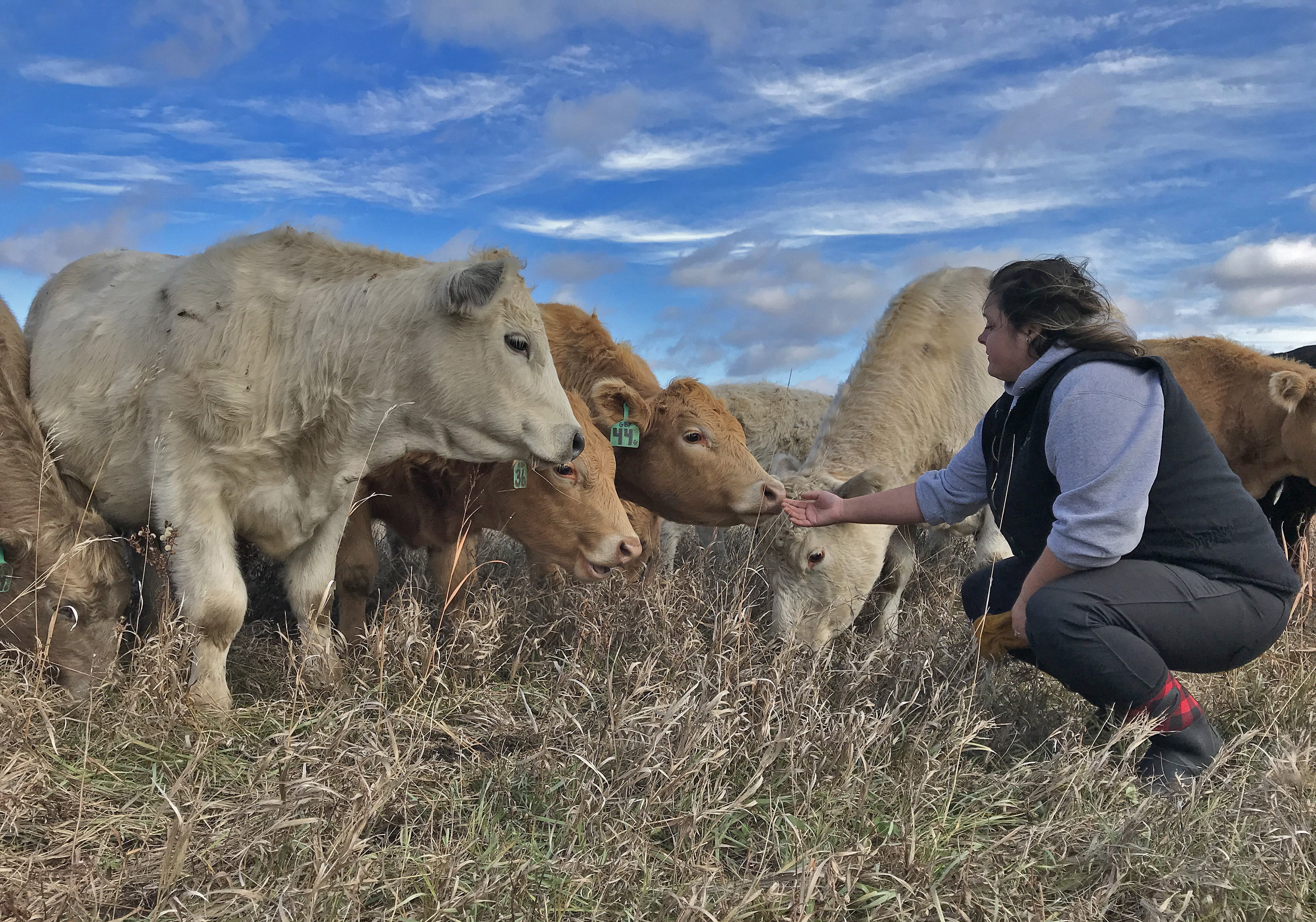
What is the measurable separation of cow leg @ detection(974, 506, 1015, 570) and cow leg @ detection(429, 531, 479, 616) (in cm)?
351

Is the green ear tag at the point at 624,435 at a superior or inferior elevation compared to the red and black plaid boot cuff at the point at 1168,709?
superior

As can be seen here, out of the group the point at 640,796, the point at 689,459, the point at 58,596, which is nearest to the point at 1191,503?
the point at 640,796

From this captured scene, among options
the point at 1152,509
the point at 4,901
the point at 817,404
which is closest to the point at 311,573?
the point at 4,901

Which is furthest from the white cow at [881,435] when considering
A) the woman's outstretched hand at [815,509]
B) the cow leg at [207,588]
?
the cow leg at [207,588]

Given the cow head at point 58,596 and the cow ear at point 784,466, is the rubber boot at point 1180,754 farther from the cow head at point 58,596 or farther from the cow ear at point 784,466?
the cow head at point 58,596

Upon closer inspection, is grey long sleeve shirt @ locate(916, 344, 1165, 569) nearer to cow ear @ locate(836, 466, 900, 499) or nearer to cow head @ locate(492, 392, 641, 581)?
cow ear @ locate(836, 466, 900, 499)

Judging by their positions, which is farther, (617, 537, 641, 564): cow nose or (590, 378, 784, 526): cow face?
(590, 378, 784, 526): cow face

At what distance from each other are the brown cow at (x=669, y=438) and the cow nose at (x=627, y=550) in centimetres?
90

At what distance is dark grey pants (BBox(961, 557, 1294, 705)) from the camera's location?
3.60 metres

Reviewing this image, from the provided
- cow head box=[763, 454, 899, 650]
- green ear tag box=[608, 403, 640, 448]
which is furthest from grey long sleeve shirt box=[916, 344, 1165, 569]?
green ear tag box=[608, 403, 640, 448]

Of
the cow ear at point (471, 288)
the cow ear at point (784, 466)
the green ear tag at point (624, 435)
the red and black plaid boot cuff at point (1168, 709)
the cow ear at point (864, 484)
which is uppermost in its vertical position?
the cow ear at point (471, 288)

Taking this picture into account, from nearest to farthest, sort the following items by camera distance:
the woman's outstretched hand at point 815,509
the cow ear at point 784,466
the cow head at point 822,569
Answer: the woman's outstretched hand at point 815,509, the cow head at point 822,569, the cow ear at point 784,466

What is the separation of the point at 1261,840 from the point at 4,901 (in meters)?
3.63

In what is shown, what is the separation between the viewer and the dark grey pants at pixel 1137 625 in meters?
3.60
